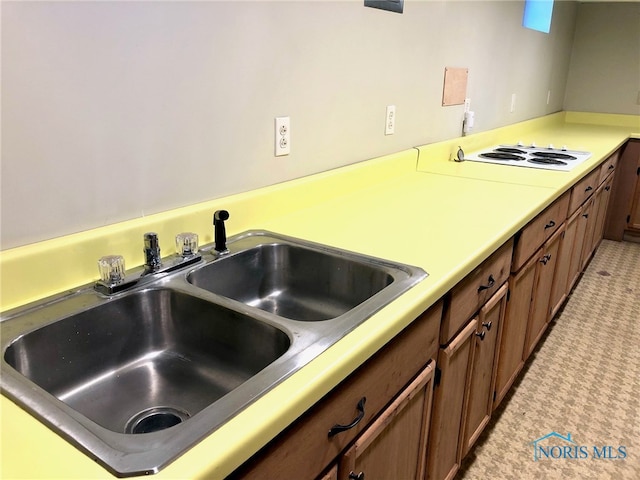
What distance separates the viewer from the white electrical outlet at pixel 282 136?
1527 mm

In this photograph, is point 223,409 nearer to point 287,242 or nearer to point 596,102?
point 287,242

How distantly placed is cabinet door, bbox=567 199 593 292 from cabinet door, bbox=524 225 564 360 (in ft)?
1.57

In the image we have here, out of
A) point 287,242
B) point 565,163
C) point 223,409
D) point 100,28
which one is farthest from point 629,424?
point 100,28

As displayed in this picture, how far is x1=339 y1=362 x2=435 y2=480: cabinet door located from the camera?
978 mm

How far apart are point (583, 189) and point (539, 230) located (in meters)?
0.91

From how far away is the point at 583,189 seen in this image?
261 cm

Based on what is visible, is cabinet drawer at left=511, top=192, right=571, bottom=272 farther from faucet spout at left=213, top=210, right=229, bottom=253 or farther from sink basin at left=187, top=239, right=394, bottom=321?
faucet spout at left=213, top=210, right=229, bottom=253

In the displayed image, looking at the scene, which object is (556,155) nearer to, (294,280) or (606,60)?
(294,280)

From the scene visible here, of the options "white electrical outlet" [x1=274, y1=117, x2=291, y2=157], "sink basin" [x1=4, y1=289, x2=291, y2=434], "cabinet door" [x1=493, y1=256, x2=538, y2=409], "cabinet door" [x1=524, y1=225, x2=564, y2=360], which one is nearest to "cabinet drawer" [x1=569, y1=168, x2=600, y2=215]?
"cabinet door" [x1=524, y1=225, x2=564, y2=360]

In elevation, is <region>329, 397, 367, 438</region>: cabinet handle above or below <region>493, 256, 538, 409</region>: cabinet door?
above

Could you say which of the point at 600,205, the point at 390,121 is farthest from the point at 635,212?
the point at 390,121

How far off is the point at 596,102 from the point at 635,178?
950mm

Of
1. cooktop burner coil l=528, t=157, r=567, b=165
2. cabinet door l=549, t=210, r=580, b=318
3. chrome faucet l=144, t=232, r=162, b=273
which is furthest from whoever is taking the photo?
cooktop burner coil l=528, t=157, r=567, b=165

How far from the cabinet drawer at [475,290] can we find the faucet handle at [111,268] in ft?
2.43
